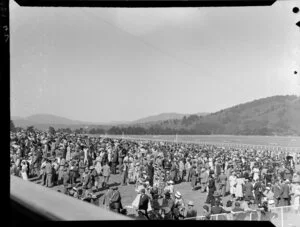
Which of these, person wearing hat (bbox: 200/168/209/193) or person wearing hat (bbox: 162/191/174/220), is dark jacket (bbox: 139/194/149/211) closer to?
person wearing hat (bbox: 162/191/174/220)

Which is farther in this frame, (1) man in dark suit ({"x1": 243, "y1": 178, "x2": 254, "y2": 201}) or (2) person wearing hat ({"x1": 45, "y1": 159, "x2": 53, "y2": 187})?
(2) person wearing hat ({"x1": 45, "y1": 159, "x2": 53, "y2": 187})

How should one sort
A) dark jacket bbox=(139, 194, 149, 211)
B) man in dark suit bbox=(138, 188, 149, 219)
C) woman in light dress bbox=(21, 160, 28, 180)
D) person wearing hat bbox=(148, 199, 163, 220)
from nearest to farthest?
person wearing hat bbox=(148, 199, 163, 220) < man in dark suit bbox=(138, 188, 149, 219) < dark jacket bbox=(139, 194, 149, 211) < woman in light dress bbox=(21, 160, 28, 180)

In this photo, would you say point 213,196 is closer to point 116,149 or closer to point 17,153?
point 116,149

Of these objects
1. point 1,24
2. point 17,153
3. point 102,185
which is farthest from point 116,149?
point 1,24

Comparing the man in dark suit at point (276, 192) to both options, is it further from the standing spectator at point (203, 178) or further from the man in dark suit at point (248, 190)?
the standing spectator at point (203, 178)

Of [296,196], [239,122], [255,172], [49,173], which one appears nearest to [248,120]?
[239,122]

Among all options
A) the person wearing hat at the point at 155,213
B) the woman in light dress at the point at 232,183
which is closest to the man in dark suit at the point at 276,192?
the woman in light dress at the point at 232,183

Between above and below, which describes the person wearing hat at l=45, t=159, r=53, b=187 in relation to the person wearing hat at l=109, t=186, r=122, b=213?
above

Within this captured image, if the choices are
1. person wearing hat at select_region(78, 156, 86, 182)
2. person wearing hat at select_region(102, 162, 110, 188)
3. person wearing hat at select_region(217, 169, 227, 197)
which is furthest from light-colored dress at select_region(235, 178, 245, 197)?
person wearing hat at select_region(78, 156, 86, 182)
